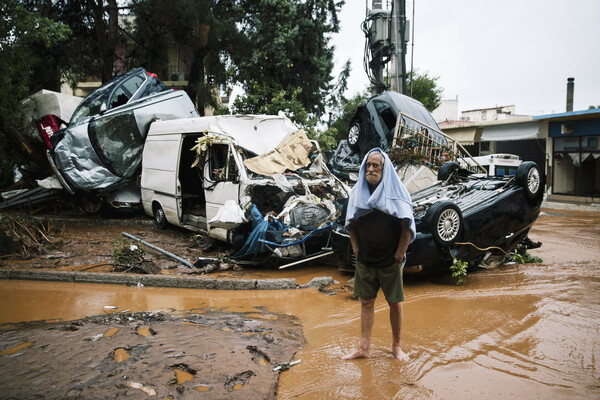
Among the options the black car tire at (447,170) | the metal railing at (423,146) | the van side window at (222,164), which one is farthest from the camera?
the metal railing at (423,146)

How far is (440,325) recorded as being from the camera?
450 cm

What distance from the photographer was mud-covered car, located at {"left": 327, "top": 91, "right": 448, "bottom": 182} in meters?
10.0

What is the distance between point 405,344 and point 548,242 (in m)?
7.22

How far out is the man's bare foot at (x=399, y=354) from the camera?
3.63 m

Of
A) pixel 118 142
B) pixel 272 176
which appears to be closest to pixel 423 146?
pixel 272 176

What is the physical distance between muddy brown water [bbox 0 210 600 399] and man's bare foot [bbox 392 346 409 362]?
0.06m

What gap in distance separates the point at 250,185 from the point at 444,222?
10.5 feet

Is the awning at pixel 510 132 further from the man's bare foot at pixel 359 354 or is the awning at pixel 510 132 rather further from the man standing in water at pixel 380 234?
the man's bare foot at pixel 359 354

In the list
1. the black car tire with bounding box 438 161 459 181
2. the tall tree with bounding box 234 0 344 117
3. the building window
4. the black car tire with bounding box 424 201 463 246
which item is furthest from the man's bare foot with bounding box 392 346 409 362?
the building window

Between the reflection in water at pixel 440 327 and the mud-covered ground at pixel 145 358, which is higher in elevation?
the mud-covered ground at pixel 145 358

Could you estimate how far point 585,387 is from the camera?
311 centimetres

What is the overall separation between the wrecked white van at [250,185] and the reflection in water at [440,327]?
1125mm

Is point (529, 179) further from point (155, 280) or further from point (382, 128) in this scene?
point (155, 280)

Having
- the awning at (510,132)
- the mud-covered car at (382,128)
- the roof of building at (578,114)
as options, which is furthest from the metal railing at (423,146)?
the awning at (510,132)
